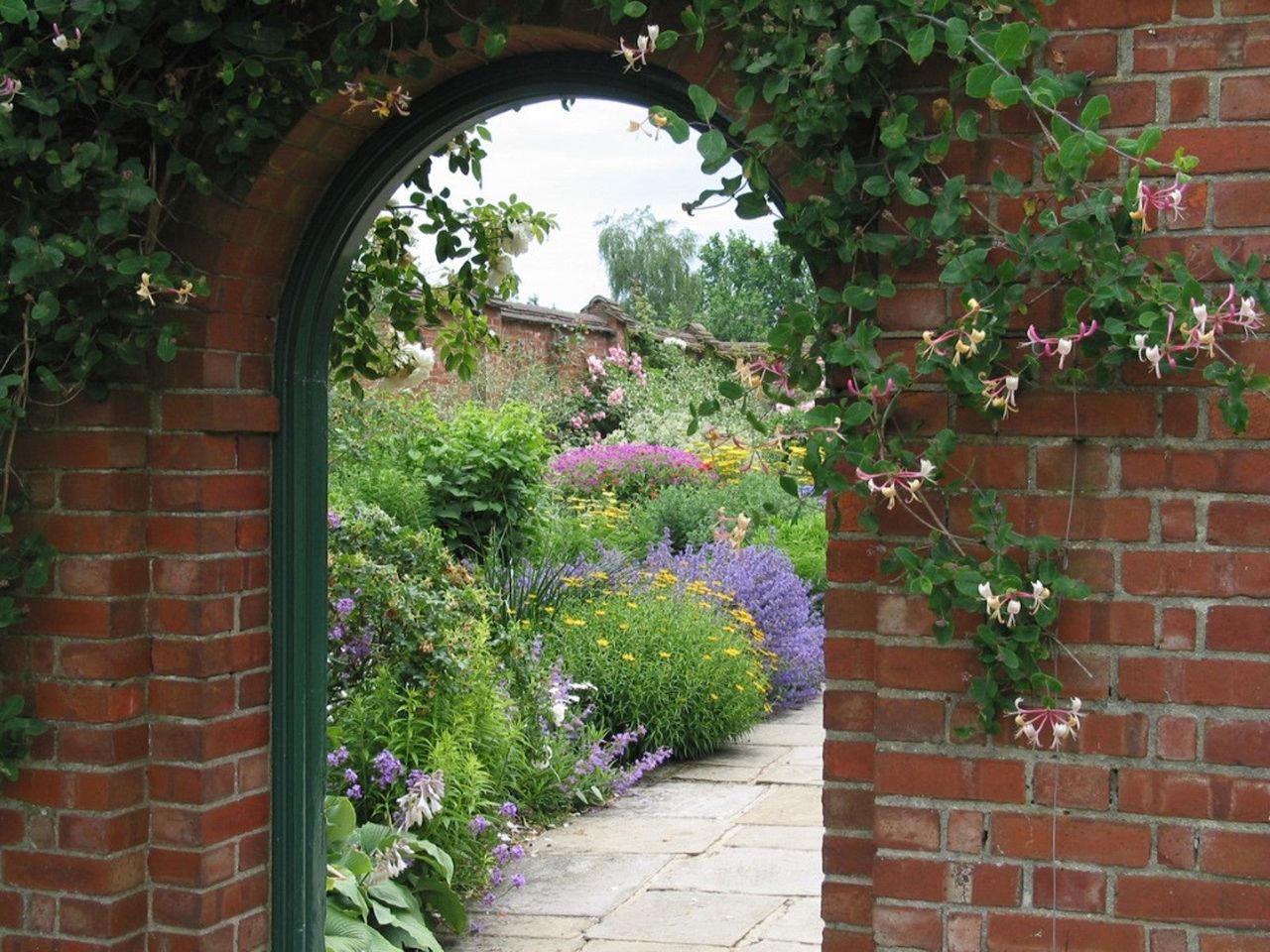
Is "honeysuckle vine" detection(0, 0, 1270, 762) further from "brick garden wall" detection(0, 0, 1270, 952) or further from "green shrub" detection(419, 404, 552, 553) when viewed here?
"green shrub" detection(419, 404, 552, 553)

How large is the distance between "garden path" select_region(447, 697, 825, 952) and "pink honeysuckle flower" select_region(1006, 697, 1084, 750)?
2.81 m

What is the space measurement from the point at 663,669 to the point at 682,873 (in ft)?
5.89

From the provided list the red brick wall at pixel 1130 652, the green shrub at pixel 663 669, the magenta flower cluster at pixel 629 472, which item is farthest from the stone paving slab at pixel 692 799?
the magenta flower cluster at pixel 629 472

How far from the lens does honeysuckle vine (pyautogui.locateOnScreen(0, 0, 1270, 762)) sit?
2.14 m

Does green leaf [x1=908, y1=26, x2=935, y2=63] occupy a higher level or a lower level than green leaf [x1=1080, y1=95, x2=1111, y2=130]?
higher

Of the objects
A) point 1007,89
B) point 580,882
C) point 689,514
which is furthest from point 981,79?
point 689,514

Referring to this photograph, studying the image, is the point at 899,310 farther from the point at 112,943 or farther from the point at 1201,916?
the point at 112,943

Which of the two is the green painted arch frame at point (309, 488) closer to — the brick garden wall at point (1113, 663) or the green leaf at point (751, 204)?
the brick garden wall at point (1113, 663)

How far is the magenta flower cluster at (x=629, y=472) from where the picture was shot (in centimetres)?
1238

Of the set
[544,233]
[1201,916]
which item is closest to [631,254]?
[544,233]

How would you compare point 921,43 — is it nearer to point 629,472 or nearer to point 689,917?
point 689,917

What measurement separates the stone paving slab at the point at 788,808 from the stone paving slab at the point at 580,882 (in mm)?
673

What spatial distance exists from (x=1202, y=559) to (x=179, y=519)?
2.01 metres

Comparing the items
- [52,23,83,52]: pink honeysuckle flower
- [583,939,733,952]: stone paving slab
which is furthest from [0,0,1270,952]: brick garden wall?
[583,939,733,952]: stone paving slab
